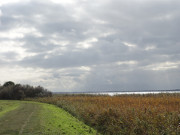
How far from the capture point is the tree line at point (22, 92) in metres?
56.9

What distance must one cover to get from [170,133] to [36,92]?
174ft

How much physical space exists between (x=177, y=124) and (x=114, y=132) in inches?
147

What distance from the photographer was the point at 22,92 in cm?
5703

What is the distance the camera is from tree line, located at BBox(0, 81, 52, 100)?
5691 cm

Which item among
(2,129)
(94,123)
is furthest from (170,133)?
(2,129)

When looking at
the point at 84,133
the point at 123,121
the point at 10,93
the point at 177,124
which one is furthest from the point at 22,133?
the point at 10,93

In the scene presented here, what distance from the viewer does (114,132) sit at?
13852 millimetres

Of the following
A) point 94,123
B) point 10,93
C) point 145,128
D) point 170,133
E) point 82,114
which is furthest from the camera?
point 10,93

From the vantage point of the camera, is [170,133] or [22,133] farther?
[22,133]

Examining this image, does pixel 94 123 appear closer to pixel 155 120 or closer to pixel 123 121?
pixel 123 121

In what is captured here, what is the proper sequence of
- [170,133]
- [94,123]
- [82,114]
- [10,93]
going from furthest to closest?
[10,93] < [82,114] < [94,123] < [170,133]

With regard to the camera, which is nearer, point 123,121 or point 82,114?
point 123,121

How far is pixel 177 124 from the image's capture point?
12.7 m

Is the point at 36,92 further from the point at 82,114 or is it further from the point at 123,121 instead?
the point at 123,121
